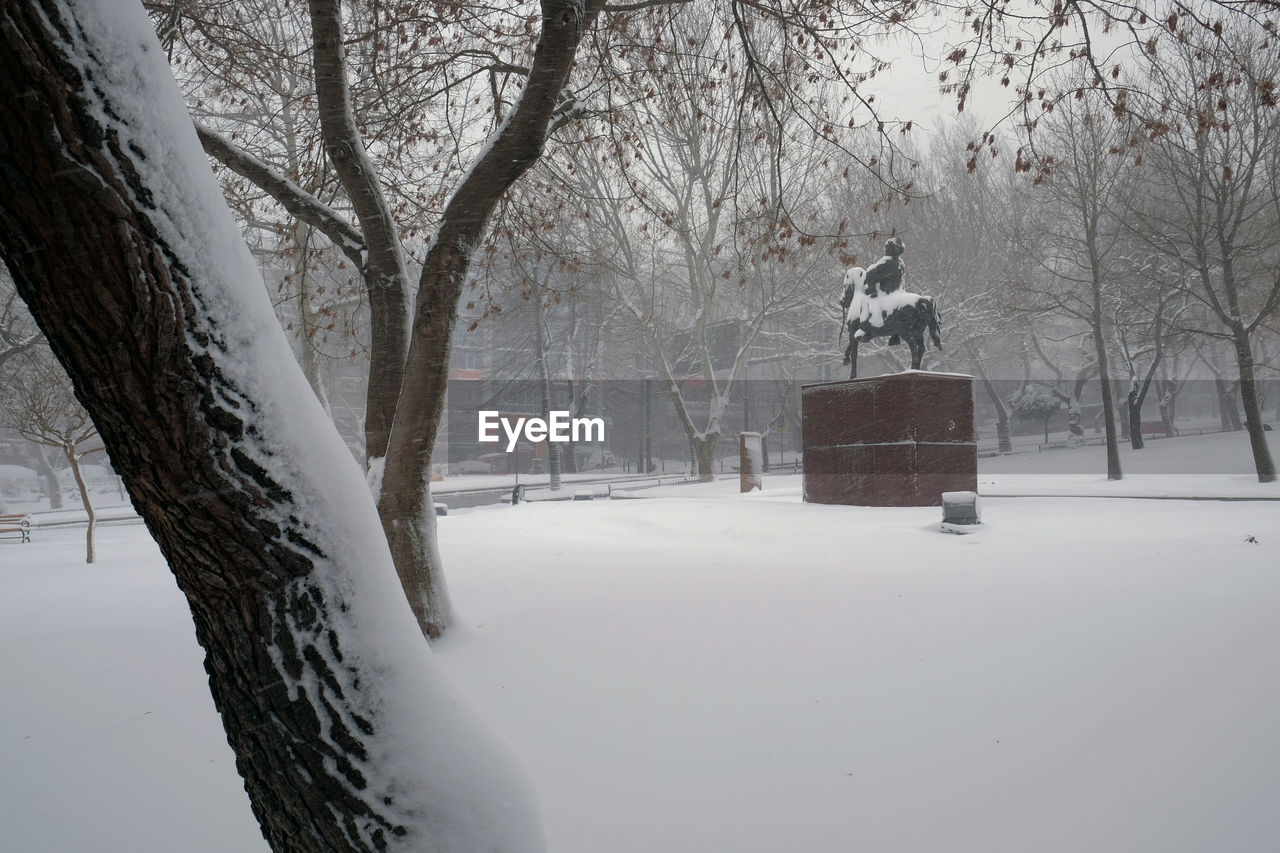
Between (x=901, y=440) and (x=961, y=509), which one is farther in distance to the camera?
(x=901, y=440)

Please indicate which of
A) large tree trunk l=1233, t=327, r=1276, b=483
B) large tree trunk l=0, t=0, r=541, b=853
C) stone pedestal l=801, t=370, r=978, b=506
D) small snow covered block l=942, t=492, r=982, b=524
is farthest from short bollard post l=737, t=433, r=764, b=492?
large tree trunk l=0, t=0, r=541, b=853

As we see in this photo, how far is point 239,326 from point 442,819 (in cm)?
132

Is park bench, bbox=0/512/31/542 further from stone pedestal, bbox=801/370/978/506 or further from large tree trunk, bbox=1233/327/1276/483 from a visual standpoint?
large tree trunk, bbox=1233/327/1276/483

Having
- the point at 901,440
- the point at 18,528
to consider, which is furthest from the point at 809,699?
the point at 18,528

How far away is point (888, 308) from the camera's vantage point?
13.0 meters

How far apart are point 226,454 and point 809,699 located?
3.35 meters

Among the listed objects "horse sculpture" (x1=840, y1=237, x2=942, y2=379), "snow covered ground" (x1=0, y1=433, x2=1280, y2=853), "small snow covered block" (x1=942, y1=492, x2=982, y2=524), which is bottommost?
"snow covered ground" (x1=0, y1=433, x2=1280, y2=853)

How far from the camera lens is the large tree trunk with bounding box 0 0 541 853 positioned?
1549 mm

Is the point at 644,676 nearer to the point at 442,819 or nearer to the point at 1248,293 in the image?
the point at 442,819

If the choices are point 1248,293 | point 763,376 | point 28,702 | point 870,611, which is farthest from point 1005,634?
point 763,376

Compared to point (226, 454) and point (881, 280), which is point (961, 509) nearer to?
point (881, 280)

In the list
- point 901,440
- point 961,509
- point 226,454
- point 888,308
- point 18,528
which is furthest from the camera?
point 18,528

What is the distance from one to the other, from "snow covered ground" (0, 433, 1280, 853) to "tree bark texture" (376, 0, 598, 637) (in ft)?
2.69

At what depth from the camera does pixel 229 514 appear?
1.77 m
